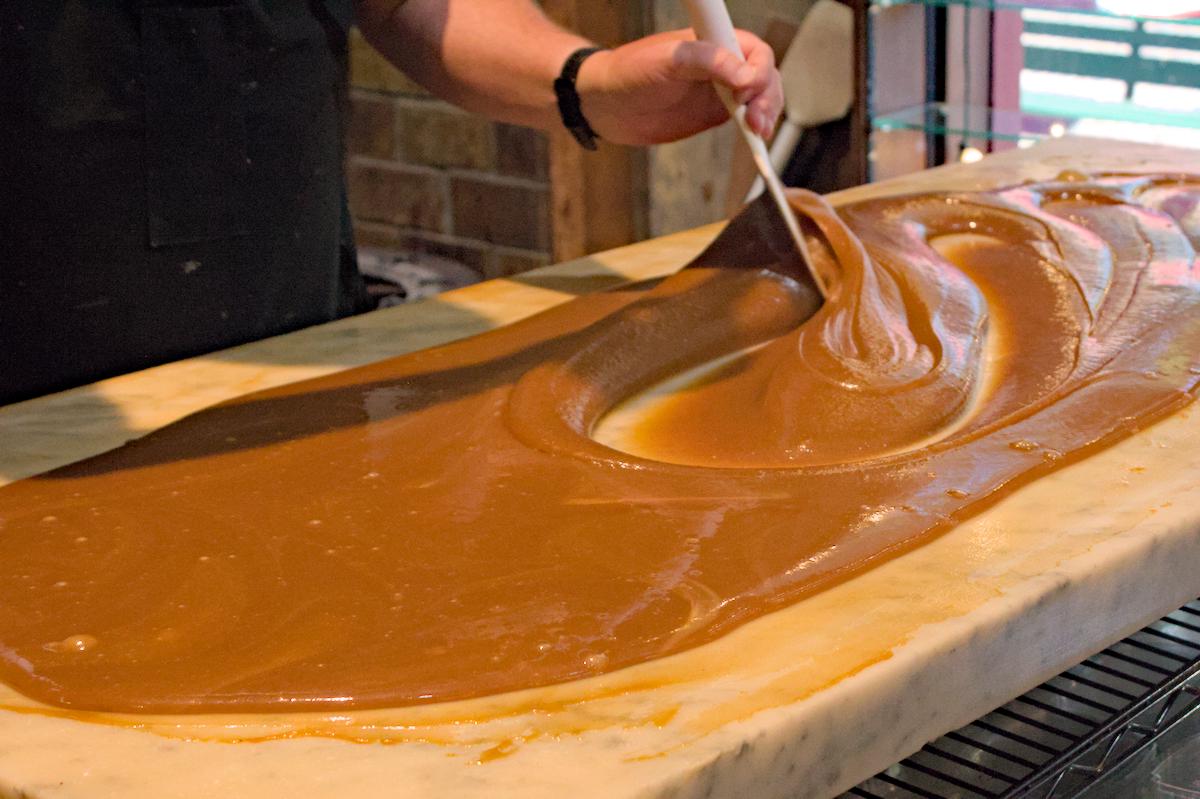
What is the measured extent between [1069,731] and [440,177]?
2834 mm

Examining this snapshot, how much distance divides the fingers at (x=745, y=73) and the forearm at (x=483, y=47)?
25 centimetres

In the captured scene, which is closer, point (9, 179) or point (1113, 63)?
point (9, 179)

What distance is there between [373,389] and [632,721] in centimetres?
65

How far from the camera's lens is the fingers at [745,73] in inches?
59.6

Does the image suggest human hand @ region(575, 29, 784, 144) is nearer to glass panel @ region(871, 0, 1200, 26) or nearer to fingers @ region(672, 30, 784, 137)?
fingers @ region(672, 30, 784, 137)

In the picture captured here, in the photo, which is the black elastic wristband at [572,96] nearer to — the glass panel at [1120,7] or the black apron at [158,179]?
the black apron at [158,179]

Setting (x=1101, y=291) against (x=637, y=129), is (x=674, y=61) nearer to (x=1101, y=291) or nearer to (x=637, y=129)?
(x=637, y=129)

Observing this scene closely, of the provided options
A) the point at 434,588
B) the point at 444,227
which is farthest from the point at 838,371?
the point at 444,227

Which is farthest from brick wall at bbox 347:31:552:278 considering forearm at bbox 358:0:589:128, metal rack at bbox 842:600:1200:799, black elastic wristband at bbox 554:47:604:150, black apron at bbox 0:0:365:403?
Answer: metal rack at bbox 842:600:1200:799

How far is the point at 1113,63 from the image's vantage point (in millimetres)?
2754

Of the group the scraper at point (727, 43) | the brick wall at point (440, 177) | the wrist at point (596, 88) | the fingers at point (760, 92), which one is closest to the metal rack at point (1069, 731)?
the scraper at point (727, 43)

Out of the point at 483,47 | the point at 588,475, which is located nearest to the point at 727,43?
the point at 483,47

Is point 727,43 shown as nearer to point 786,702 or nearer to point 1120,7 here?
point 786,702

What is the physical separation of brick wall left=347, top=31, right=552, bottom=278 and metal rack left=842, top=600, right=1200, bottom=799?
2.40m
